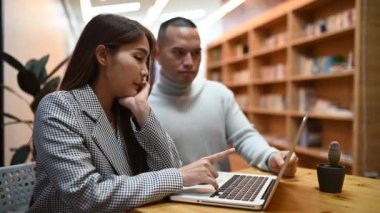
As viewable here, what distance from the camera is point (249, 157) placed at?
1545mm

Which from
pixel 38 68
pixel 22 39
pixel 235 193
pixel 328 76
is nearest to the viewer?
pixel 235 193

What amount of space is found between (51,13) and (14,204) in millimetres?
2806

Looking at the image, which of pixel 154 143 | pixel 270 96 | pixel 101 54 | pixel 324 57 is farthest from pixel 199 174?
pixel 270 96

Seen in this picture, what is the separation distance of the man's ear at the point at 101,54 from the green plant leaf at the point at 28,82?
1012 mm

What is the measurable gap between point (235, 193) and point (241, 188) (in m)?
0.07

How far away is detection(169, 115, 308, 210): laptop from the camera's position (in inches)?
31.5

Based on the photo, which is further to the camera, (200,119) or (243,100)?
(243,100)

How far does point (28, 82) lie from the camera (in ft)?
6.38

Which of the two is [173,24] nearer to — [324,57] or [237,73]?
[324,57]

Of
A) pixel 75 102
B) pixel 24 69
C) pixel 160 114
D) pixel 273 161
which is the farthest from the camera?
pixel 24 69

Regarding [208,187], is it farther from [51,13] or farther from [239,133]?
[51,13]

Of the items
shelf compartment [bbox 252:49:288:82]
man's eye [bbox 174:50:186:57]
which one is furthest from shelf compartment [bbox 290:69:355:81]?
man's eye [bbox 174:50:186:57]

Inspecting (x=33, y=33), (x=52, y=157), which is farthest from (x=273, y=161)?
(x=33, y=33)

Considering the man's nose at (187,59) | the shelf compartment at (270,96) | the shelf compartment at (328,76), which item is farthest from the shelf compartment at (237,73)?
the man's nose at (187,59)
